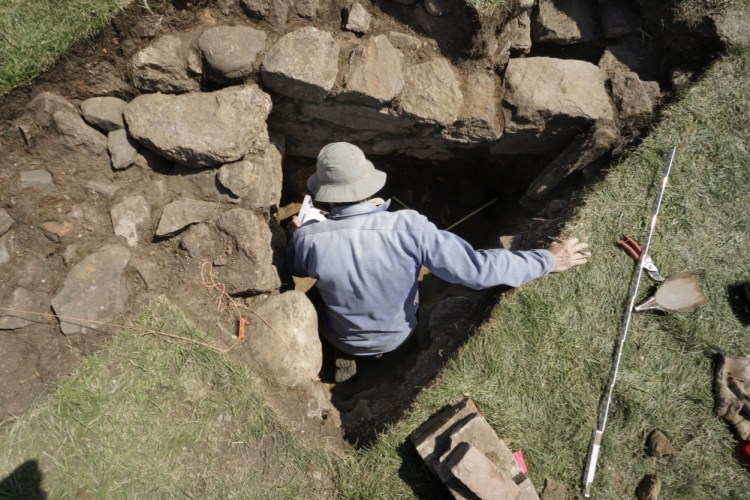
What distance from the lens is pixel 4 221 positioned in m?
2.52

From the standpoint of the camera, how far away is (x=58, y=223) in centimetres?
261

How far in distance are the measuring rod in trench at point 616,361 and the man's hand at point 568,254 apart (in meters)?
0.36

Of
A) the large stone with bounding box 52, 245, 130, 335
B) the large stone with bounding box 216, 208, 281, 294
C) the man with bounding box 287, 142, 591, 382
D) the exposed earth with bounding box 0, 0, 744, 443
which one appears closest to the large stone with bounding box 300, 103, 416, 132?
the exposed earth with bounding box 0, 0, 744, 443

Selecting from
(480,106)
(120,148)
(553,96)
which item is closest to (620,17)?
(553,96)

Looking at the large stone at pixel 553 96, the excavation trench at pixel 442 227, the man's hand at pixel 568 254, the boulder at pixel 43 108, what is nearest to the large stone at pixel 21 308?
the boulder at pixel 43 108

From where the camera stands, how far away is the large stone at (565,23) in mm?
3318

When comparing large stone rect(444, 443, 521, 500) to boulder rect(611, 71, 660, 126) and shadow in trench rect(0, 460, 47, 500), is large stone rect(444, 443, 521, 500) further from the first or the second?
boulder rect(611, 71, 660, 126)

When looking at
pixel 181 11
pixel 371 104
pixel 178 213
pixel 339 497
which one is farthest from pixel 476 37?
pixel 339 497

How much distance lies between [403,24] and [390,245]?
1.61 meters

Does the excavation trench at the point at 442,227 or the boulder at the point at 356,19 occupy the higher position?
the boulder at the point at 356,19

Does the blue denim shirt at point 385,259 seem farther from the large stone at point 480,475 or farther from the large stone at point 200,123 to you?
the large stone at point 480,475

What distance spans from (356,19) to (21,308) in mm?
2504

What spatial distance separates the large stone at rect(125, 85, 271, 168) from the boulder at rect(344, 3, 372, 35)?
72 cm

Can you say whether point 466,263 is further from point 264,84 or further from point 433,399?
point 264,84
